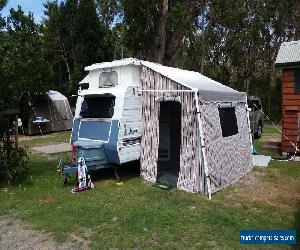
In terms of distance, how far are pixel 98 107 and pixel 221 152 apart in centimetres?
363

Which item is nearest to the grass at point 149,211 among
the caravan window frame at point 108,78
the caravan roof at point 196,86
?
the caravan roof at point 196,86

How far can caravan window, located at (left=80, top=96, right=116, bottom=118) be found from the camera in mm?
10180

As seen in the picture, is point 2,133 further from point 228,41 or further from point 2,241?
point 228,41

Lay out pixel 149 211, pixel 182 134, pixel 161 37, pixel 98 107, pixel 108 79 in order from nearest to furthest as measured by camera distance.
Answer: pixel 149 211
pixel 182 134
pixel 98 107
pixel 108 79
pixel 161 37

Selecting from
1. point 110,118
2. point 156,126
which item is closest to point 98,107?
point 110,118

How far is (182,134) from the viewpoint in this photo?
9.38m

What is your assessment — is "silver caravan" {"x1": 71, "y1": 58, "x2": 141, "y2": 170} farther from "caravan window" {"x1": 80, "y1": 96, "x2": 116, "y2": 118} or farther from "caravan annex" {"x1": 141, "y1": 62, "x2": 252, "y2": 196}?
"caravan annex" {"x1": 141, "y1": 62, "x2": 252, "y2": 196}

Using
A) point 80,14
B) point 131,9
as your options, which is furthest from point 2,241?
point 80,14

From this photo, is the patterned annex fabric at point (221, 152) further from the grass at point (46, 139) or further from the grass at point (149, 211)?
the grass at point (46, 139)

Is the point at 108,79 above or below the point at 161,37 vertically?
below

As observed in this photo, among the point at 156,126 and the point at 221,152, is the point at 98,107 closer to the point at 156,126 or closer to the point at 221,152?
the point at 156,126

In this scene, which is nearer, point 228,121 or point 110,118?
point 110,118

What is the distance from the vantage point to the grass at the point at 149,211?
253 inches

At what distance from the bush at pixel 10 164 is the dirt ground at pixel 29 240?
121 inches
